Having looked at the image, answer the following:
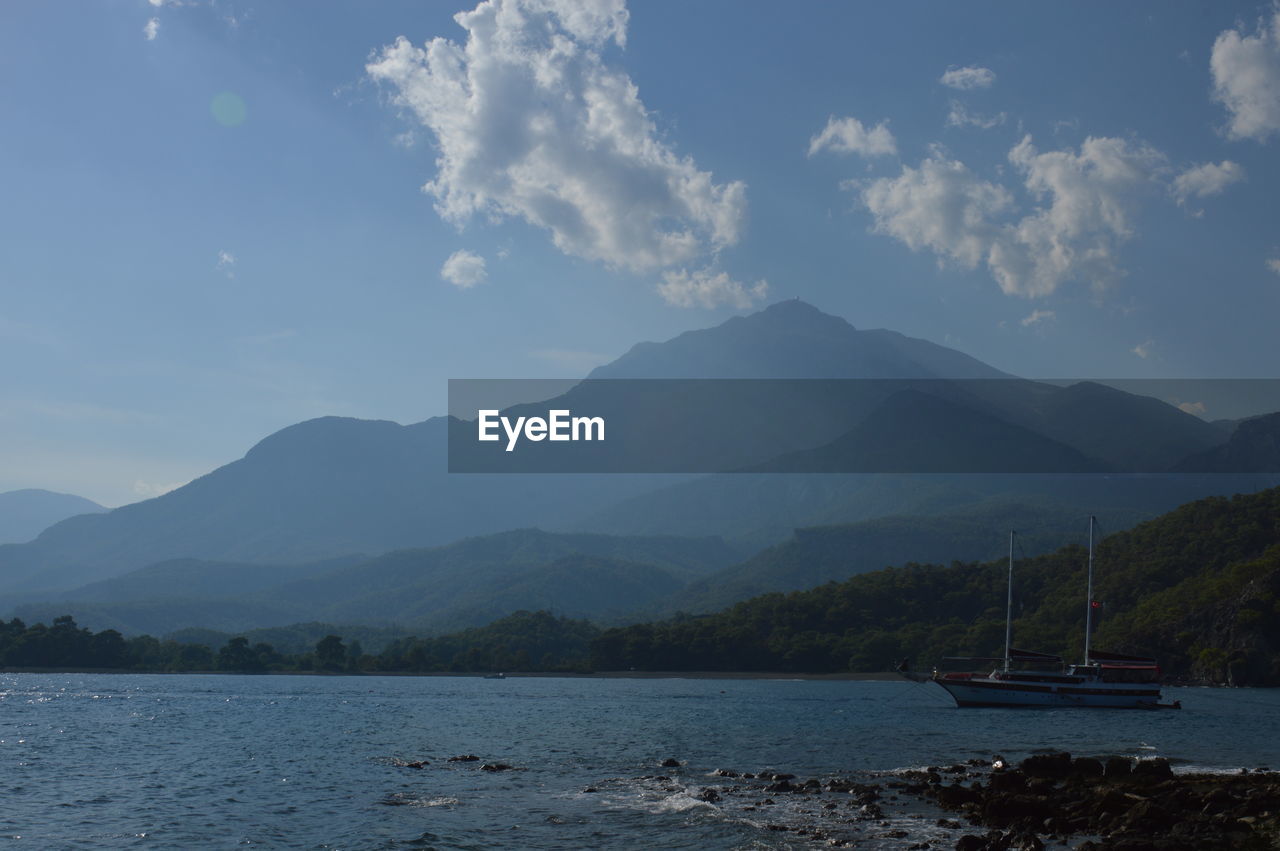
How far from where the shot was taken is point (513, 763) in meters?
53.8

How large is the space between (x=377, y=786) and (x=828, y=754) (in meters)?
24.5

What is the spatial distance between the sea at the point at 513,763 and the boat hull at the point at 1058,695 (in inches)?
42.1

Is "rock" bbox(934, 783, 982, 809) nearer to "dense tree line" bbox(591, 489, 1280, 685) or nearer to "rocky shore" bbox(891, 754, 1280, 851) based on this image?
"rocky shore" bbox(891, 754, 1280, 851)

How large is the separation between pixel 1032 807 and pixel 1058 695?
66.6 meters

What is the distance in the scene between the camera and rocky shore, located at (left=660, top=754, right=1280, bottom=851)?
30.0 m

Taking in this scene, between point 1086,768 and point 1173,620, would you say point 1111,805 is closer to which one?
point 1086,768

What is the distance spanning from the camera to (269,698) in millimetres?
127125

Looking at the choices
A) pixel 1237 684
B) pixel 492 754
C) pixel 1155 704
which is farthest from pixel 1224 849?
pixel 1237 684

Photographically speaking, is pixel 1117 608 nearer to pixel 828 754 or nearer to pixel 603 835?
pixel 828 754

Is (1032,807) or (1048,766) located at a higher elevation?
(1032,807)

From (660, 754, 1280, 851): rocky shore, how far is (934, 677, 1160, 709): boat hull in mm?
50913

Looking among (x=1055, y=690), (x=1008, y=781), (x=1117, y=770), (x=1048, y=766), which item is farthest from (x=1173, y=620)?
(x=1008, y=781)

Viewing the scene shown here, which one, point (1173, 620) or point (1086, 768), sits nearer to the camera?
point (1086, 768)

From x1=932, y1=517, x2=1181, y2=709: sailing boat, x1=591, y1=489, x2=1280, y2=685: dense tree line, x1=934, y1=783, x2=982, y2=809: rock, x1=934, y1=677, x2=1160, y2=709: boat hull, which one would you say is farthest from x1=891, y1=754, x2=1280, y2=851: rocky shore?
x1=591, y1=489, x2=1280, y2=685: dense tree line
